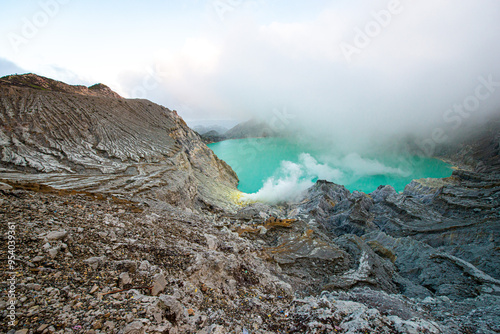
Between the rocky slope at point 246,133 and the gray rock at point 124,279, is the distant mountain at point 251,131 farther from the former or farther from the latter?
the gray rock at point 124,279

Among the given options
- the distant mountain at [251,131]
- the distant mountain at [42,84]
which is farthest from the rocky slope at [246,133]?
the distant mountain at [42,84]

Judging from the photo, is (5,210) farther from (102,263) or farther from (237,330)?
(237,330)

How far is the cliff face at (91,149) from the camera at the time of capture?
12.4 metres

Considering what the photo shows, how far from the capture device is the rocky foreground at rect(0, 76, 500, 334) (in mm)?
3038

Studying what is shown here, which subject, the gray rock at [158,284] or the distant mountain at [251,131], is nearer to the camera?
the gray rock at [158,284]

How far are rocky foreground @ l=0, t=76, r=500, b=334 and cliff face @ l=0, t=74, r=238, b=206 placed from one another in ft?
0.57

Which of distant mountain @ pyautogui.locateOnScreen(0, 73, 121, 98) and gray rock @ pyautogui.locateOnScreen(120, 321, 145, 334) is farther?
distant mountain @ pyautogui.locateOnScreen(0, 73, 121, 98)

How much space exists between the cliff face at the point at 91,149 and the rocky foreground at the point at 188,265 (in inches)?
6.8

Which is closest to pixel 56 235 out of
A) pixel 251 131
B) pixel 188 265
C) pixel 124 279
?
pixel 124 279

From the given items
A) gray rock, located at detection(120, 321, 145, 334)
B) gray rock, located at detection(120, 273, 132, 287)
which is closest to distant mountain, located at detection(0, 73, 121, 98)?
gray rock, located at detection(120, 273, 132, 287)

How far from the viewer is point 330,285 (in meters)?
6.55

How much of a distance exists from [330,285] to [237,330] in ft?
14.1

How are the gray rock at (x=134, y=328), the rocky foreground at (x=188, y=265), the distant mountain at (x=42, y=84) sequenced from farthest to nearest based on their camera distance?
1. the distant mountain at (x=42, y=84)
2. the rocky foreground at (x=188, y=265)
3. the gray rock at (x=134, y=328)

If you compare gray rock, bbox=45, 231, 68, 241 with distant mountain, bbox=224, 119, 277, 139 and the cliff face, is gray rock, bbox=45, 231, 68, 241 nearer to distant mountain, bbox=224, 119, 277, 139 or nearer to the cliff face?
the cliff face
